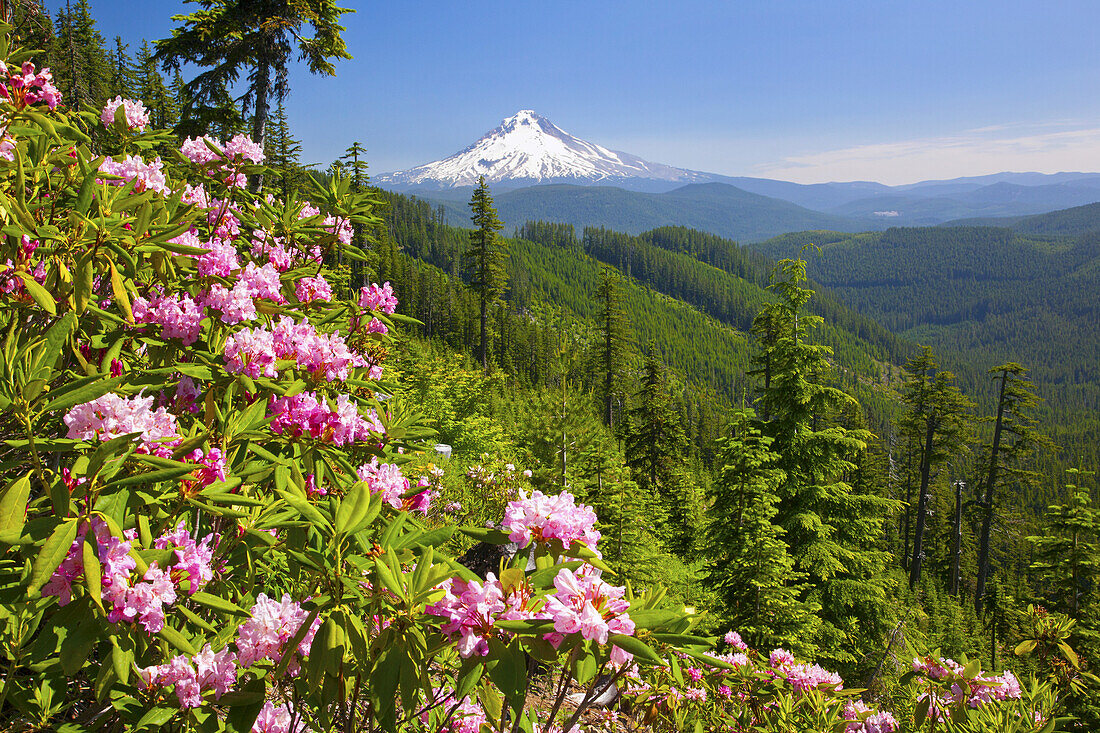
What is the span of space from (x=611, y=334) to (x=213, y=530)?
3144cm

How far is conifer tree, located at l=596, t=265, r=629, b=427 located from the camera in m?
32.0

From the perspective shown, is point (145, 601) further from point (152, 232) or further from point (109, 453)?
point (152, 232)

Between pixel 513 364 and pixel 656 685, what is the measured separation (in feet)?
164

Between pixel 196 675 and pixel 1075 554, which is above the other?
pixel 196 675

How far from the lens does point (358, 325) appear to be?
264 cm

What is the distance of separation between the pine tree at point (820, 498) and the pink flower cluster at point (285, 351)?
1112 cm

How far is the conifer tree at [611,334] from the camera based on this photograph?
3198cm

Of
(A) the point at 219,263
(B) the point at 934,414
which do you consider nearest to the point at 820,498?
(A) the point at 219,263

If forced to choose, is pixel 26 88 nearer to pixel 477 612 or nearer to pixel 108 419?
pixel 108 419

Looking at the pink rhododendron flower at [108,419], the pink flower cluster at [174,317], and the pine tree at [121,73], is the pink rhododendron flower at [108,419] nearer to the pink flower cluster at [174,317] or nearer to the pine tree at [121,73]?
the pink flower cluster at [174,317]

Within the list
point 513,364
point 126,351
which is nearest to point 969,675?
point 126,351

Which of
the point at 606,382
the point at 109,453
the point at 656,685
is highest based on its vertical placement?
the point at 109,453

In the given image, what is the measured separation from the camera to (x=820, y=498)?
1148 centimetres

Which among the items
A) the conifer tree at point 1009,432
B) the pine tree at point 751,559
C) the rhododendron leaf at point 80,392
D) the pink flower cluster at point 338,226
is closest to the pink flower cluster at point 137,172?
the pink flower cluster at point 338,226
